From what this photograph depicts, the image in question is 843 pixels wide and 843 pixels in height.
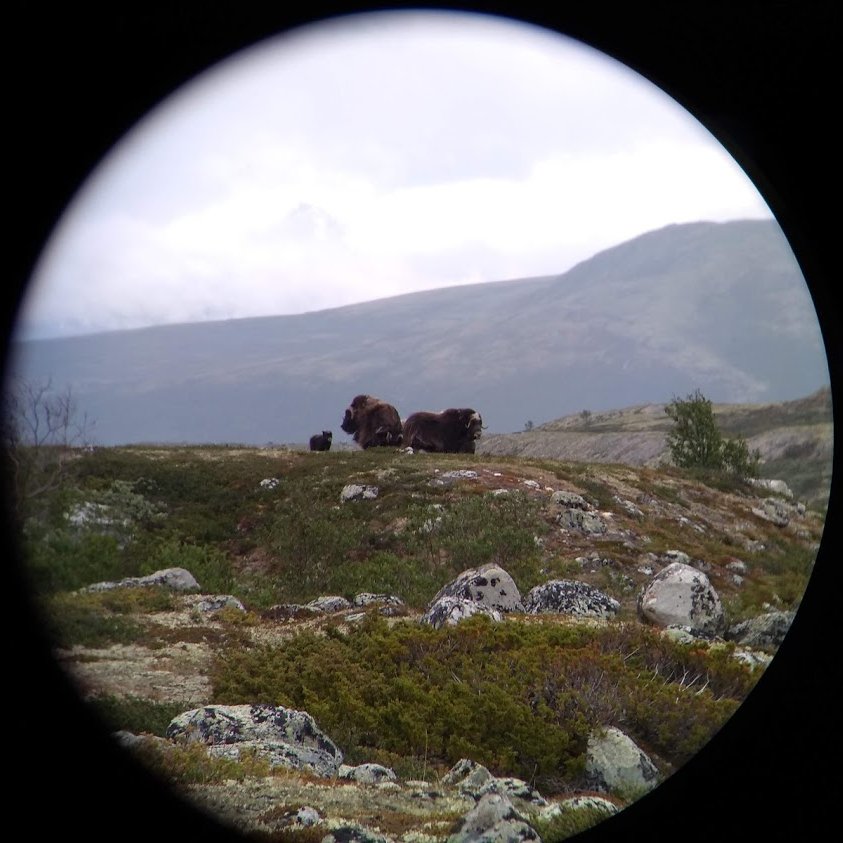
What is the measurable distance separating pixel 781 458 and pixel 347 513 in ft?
127

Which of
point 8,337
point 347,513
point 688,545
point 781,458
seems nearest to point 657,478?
point 688,545

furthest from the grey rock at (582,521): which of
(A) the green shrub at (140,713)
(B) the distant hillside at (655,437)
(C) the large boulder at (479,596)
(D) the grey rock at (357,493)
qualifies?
(B) the distant hillside at (655,437)

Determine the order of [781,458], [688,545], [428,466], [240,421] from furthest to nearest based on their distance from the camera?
[240,421] → [781,458] → [428,466] → [688,545]

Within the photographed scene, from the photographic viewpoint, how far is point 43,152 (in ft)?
14.9

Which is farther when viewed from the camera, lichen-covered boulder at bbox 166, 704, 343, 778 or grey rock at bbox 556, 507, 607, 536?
grey rock at bbox 556, 507, 607, 536

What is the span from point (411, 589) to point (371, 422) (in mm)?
22844

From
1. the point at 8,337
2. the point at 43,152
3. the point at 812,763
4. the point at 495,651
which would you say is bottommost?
the point at 495,651

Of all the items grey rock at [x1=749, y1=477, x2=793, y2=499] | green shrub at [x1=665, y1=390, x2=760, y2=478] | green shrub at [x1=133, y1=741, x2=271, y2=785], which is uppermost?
green shrub at [x1=665, y1=390, x2=760, y2=478]

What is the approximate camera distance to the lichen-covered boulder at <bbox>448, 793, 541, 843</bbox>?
5363 millimetres

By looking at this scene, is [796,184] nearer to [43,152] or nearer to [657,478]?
[43,152]

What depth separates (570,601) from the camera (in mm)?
12180

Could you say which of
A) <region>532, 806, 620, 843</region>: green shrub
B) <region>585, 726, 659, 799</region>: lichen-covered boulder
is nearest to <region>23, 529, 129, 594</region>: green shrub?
<region>532, 806, 620, 843</region>: green shrub

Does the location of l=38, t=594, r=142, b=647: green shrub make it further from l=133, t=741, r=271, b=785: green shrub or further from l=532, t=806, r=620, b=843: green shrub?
l=532, t=806, r=620, b=843: green shrub

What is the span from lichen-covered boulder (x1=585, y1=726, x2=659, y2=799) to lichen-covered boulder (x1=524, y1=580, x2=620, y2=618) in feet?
14.4
